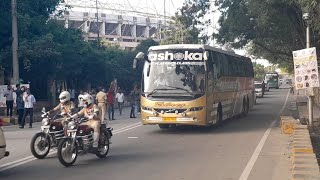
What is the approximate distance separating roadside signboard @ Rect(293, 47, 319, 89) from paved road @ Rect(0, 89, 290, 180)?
6.42 feet

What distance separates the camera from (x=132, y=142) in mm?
14859

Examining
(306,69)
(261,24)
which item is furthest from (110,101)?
(306,69)

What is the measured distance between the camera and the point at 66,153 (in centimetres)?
1029

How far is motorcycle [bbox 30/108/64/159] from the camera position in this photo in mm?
11117

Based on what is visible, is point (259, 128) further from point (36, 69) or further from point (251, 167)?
point (36, 69)

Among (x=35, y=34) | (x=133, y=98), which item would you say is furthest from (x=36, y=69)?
(x=133, y=98)

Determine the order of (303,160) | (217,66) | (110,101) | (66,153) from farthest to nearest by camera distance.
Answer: (110,101) → (217,66) → (66,153) → (303,160)

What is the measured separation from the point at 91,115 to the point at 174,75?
6.13 metres

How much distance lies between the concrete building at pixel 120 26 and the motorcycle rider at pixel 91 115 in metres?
85.9

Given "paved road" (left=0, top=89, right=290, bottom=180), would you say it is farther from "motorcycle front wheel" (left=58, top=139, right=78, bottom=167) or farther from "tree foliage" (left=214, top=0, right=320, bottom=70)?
"tree foliage" (left=214, top=0, right=320, bottom=70)

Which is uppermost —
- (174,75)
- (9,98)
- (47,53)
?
(47,53)

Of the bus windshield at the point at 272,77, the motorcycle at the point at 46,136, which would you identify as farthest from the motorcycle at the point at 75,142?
the bus windshield at the point at 272,77

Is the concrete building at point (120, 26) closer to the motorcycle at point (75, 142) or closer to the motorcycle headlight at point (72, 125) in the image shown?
the motorcycle at point (75, 142)

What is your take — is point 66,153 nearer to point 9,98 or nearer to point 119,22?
point 9,98
